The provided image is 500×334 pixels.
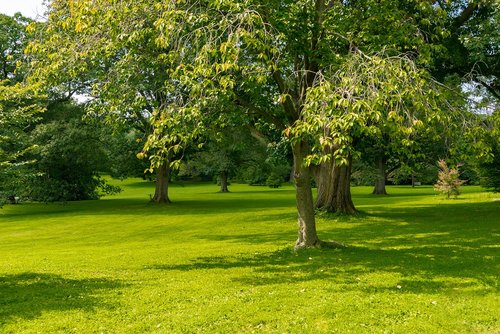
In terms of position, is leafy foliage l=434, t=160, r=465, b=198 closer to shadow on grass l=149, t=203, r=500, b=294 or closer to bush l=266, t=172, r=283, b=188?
shadow on grass l=149, t=203, r=500, b=294

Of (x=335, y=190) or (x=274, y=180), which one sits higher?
(x=335, y=190)

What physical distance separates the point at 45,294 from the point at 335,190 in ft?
50.9

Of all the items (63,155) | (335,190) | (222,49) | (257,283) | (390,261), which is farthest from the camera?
(63,155)

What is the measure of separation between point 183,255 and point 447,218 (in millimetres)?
13061

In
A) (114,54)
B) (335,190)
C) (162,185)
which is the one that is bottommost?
(162,185)

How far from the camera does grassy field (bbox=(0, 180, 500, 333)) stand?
20.2 feet

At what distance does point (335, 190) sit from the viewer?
2148cm

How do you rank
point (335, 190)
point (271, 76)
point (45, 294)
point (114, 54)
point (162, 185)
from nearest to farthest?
point (45, 294), point (114, 54), point (271, 76), point (335, 190), point (162, 185)

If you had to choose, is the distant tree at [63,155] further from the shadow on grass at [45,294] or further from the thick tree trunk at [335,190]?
the shadow on grass at [45,294]

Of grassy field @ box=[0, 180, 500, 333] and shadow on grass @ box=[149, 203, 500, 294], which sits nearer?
grassy field @ box=[0, 180, 500, 333]

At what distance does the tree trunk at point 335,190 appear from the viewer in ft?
70.0

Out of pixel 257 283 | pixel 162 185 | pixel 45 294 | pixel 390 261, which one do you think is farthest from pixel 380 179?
pixel 45 294

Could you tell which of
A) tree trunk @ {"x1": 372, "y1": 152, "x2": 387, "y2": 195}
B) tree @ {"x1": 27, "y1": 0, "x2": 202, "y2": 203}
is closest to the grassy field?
tree @ {"x1": 27, "y1": 0, "x2": 202, "y2": 203}

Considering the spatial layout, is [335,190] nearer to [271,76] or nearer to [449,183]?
[271,76]
